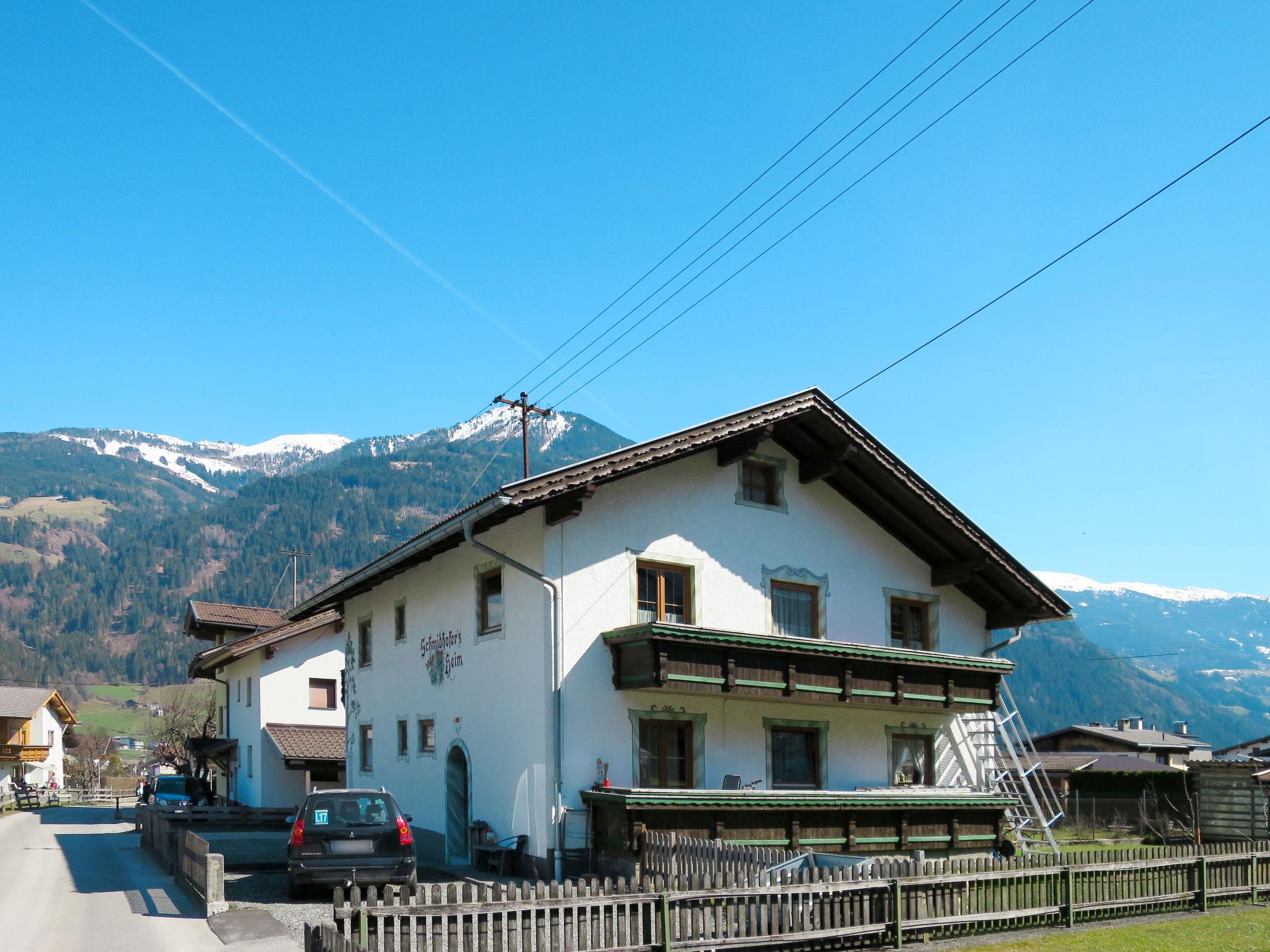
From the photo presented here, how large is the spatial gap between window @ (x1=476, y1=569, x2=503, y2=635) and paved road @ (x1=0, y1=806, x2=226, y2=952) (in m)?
6.87

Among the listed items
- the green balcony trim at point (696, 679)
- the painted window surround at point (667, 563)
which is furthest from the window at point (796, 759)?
the green balcony trim at point (696, 679)

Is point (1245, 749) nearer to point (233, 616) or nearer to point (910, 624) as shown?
point (910, 624)

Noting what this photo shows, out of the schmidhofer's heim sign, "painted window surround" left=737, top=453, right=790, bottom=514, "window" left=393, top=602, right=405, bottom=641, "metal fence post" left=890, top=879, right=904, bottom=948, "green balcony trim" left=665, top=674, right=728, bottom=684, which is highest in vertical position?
"painted window surround" left=737, top=453, right=790, bottom=514

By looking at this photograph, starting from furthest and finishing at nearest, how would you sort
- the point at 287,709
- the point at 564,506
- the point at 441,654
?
1. the point at 287,709
2. the point at 441,654
3. the point at 564,506

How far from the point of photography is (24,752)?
3418 inches

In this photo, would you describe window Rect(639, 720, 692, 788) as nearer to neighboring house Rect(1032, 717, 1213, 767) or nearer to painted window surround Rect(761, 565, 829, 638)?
painted window surround Rect(761, 565, 829, 638)

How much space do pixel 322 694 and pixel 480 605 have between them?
24.2 meters

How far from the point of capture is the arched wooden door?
2319cm

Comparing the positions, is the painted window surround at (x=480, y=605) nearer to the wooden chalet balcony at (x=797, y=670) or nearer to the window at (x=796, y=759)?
the wooden chalet balcony at (x=797, y=670)

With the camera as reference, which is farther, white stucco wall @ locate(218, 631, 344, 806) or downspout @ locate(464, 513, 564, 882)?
white stucco wall @ locate(218, 631, 344, 806)

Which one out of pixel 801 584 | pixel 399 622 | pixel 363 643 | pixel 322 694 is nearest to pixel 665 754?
pixel 801 584

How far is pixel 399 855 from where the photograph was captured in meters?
17.1

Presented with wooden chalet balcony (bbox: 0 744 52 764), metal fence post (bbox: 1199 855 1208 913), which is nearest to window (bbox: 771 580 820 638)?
metal fence post (bbox: 1199 855 1208 913)

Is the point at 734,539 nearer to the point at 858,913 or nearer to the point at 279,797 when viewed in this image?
the point at 858,913
